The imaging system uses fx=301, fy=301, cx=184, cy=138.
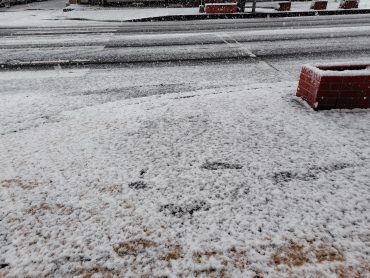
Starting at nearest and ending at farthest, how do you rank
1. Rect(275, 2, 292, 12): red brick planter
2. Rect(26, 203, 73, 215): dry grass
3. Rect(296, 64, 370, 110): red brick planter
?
Rect(26, 203, 73, 215): dry grass
Rect(296, 64, 370, 110): red brick planter
Rect(275, 2, 292, 12): red brick planter

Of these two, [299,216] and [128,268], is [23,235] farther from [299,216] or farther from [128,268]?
[299,216]

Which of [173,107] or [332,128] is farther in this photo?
[173,107]

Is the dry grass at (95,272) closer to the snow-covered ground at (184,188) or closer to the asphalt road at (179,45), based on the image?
the snow-covered ground at (184,188)

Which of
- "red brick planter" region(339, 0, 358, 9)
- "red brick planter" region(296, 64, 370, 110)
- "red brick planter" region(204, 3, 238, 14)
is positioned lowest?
"red brick planter" region(296, 64, 370, 110)

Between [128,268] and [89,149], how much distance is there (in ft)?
4.61

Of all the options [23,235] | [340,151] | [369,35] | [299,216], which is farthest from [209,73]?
[369,35]

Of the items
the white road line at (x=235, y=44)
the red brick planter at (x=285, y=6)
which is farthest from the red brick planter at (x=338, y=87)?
the red brick planter at (x=285, y=6)

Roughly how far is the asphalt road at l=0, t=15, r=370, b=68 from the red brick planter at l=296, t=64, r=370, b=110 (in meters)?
2.91

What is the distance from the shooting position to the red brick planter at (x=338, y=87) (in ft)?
10.5

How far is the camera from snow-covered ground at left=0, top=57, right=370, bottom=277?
1.62 metres

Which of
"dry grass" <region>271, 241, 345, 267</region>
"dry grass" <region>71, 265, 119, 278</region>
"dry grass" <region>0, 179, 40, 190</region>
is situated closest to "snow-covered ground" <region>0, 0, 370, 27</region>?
"dry grass" <region>0, 179, 40, 190</region>

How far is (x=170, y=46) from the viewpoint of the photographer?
25.1ft

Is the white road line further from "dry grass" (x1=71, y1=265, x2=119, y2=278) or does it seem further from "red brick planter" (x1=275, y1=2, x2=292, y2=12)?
"red brick planter" (x1=275, y1=2, x2=292, y2=12)

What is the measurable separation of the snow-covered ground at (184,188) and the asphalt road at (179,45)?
9.29 feet
